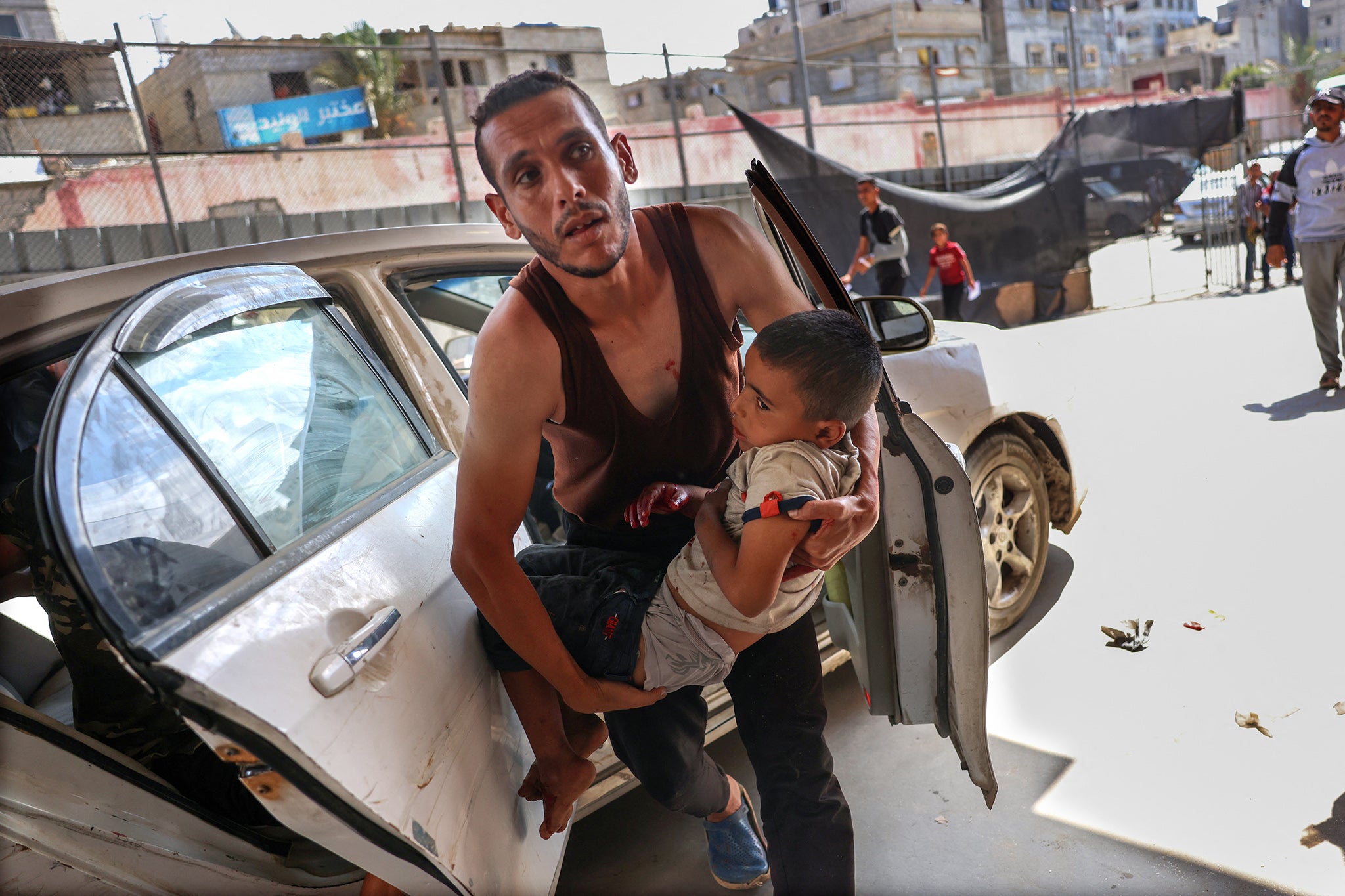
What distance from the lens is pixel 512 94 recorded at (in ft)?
5.97

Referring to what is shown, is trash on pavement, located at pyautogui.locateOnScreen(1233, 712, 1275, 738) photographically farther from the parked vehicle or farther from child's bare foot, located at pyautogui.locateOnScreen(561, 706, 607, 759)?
the parked vehicle

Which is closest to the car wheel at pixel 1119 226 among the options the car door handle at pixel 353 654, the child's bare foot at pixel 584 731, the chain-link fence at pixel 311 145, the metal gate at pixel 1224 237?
the metal gate at pixel 1224 237

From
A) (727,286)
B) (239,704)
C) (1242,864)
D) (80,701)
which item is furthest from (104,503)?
(1242,864)

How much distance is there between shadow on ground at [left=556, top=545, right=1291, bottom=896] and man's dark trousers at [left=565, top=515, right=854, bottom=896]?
449mm

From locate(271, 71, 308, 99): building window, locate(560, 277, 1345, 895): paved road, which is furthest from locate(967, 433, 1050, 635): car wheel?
locate(271, 71, 308, 99): building window

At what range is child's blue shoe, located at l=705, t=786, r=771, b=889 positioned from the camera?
7.23 feet

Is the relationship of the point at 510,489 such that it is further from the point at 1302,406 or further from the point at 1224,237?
the point at 1224,237

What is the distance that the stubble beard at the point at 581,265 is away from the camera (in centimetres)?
180

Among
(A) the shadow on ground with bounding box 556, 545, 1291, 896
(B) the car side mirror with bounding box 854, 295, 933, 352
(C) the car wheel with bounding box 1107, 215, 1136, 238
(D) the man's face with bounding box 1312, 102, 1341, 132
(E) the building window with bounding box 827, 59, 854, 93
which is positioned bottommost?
(A) the shadow on ground with bounding box 556, 545, 1291, 896

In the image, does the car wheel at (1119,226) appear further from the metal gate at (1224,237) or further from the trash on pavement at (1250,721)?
the trash on pavement at (1250,721)

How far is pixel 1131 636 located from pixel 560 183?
101 inches

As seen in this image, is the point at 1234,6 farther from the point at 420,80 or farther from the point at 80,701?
the point at 80,701

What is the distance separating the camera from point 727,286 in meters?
1.97

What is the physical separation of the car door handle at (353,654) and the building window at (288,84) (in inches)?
668
